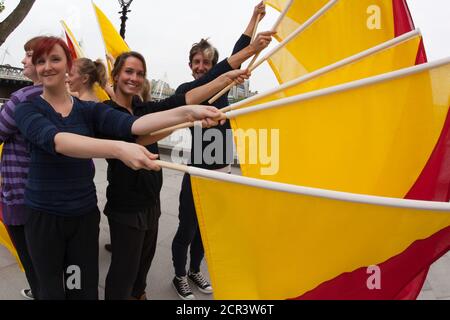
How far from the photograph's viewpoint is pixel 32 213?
1.50m

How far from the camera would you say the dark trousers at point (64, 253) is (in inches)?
58.2

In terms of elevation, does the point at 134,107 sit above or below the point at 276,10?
below

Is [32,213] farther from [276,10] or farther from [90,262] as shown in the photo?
[276,10]

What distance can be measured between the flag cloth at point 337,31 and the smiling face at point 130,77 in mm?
1357

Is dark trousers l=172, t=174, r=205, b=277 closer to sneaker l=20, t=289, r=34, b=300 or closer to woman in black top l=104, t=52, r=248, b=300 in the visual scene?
woman in black top l=104, t=52, r=248, b=300

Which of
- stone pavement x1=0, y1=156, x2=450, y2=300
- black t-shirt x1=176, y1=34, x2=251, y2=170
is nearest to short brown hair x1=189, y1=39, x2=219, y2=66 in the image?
black t-shirt x1=176, y1=34, x2=251, y2=170

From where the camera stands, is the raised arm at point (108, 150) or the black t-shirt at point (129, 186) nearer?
the raised arm at point (108, 150)

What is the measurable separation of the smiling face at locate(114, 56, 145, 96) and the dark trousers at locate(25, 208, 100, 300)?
701 millimetres

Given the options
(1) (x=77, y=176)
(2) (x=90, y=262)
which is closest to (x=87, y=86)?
(1) (x=77, y=176)

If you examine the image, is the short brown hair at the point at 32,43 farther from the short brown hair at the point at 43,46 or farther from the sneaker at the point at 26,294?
the sneaker at the point at 26,294

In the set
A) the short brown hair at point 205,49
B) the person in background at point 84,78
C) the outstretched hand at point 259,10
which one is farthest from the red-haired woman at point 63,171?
the outstretched hand at point 259,10

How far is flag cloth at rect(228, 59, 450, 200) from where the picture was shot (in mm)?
1525
